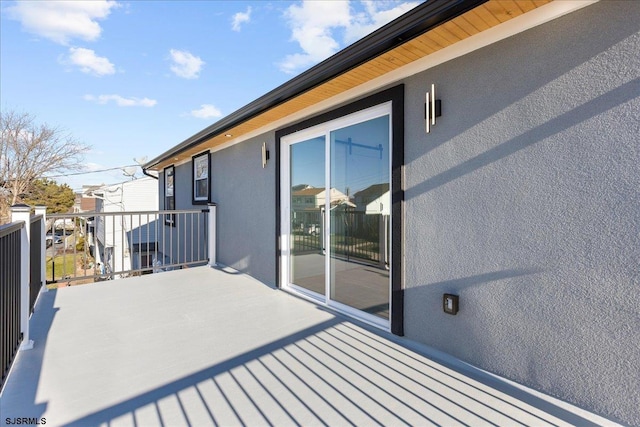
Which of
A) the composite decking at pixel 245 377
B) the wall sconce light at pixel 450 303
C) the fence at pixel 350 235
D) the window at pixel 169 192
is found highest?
the window at pixel 169 192

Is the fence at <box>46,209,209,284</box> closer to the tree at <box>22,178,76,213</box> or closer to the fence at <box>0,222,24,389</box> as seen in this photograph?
the fence at <box>0,222,24,389</box>

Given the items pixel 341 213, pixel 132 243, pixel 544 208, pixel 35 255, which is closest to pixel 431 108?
pixel 544 208

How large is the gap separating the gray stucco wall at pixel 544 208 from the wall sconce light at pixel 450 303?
55 mm


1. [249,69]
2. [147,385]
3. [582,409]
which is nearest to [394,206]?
[582,409]

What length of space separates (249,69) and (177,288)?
7312mm

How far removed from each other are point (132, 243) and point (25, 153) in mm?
13634

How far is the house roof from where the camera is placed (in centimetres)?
192

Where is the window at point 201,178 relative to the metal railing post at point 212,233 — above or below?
above

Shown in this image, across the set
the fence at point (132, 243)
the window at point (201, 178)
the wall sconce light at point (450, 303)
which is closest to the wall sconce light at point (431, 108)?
the wall sconce light at point (450, 303)

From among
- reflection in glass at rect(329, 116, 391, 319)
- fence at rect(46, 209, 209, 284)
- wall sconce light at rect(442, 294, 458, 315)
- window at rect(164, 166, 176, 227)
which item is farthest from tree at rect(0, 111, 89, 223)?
wall sconce light at rect(442, 294, 458, 315)

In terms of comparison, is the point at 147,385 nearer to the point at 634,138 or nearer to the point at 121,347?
the point at 121,347

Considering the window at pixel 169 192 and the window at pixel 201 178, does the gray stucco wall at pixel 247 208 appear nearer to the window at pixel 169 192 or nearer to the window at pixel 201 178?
the window at pixel 201 178

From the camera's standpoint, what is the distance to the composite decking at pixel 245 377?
179 centimetres

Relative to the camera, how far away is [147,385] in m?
2.10
